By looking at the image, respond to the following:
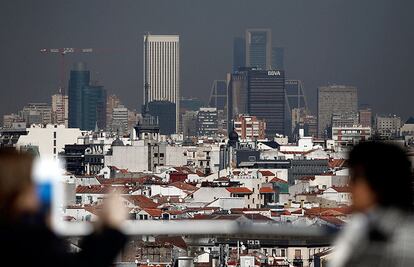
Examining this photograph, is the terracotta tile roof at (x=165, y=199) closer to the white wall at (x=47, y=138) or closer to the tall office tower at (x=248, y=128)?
the white wall at (x=47, y=138)

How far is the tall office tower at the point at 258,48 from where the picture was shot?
153875 mm

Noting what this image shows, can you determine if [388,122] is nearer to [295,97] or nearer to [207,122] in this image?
[207,122]

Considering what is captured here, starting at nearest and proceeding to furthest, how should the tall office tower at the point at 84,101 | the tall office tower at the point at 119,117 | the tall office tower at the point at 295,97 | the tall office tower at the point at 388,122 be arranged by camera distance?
the tall office tower at the point at 388,122
the tall office tower at the point at 84,101
the tall office tower at the point at 119,117
the tall office tower at the point at 295,97

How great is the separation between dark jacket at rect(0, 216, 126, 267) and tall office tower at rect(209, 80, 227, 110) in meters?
141

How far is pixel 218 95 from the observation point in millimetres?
148125

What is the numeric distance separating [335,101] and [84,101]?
19.1 metres

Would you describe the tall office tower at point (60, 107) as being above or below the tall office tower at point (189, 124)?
above

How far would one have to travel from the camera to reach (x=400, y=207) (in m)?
2.73

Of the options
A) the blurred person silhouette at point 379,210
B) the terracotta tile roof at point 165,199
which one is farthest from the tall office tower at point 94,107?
the blurred person silhouette at point 379,210

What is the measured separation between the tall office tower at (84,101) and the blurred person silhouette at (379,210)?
11667cm

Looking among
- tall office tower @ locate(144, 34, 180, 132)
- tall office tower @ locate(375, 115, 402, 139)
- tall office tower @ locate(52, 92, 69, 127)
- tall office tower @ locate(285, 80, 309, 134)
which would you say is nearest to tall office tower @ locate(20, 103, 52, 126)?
tall office tower @ locate(52, 92, 69, 127)

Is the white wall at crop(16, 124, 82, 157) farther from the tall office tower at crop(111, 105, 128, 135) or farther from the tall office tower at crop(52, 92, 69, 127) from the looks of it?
the tall office tower at crop(111, 105, 128, 135)

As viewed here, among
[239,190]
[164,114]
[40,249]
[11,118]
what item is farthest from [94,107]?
[40,249]

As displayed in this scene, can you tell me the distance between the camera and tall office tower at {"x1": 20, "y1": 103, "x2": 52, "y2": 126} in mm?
113000
